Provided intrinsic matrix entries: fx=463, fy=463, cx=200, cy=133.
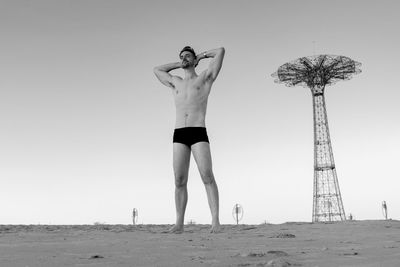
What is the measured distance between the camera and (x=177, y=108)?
6.19m

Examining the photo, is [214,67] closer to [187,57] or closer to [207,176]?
[187,57]

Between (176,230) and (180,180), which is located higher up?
(180,180)

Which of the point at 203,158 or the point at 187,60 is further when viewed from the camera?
the point at 187,60

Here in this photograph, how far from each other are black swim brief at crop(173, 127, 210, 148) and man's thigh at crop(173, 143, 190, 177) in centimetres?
7

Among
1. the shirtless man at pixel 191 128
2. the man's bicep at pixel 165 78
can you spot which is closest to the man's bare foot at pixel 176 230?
the shirtless man at pixel 191 128


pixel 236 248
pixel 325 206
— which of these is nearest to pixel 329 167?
pixel 325 206

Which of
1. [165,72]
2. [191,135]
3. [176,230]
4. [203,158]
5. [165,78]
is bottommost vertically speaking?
[176,230]

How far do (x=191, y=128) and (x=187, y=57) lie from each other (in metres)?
1.09

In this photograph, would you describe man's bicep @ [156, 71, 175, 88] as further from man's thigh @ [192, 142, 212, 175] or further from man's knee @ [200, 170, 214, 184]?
man's knee @ [200, 170, 214, 184]

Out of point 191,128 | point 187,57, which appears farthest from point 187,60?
point 191,128

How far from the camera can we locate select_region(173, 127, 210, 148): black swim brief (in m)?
5.95

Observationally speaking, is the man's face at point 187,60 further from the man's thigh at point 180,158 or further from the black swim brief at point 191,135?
the man's thigh at point 180,158

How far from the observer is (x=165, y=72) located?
671 cm

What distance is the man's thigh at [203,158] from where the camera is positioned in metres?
5.88
